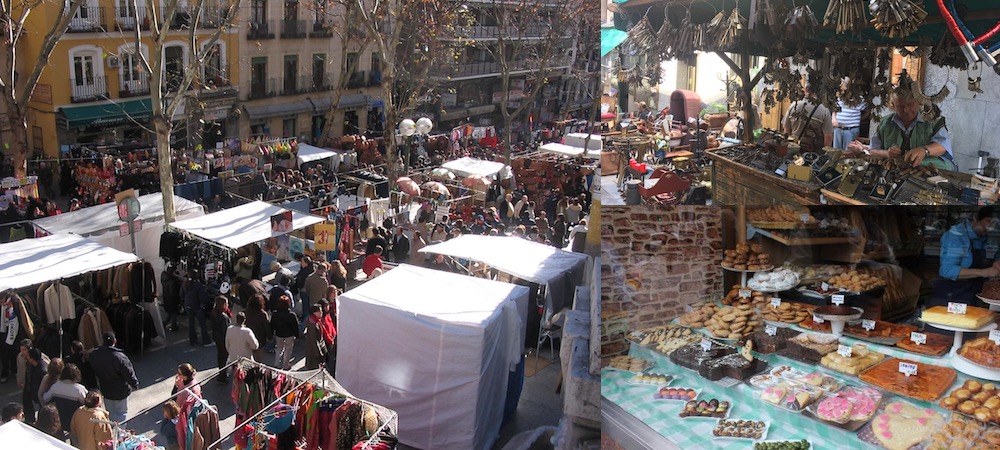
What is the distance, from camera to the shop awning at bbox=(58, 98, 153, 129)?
77.4 ft

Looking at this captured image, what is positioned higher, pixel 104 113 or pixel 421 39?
pixel 421 39

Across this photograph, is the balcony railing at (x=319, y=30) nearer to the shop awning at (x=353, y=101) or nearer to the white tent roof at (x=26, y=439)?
the shop awning at (x=353, y=101)

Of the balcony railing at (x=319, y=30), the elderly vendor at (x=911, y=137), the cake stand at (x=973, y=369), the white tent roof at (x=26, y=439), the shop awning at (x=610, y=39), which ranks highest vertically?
the balcony railing at (x=319, y=30)

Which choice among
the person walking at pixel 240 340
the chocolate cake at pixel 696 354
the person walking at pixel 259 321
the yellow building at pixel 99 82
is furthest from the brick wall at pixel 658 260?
the yellow building at pixel 99 82

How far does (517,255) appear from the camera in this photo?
1120 cm

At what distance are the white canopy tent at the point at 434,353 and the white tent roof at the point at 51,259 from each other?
3501mm

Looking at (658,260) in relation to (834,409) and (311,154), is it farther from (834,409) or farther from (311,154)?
(311,154)

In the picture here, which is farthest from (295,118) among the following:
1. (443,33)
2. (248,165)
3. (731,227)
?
(731,227)

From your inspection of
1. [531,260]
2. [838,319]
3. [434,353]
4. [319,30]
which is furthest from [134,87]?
[838,319]

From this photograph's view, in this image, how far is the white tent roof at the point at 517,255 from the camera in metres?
10.5

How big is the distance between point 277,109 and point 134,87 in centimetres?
560

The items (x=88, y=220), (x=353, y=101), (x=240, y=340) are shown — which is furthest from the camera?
(x=353, y=101)

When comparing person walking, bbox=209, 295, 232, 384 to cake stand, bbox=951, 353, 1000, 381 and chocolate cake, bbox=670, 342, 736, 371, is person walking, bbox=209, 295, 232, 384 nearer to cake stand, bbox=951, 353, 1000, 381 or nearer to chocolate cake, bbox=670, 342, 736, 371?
chocolate cake, bbox=670, 342, 736, 371

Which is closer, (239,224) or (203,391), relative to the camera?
(203,391)
